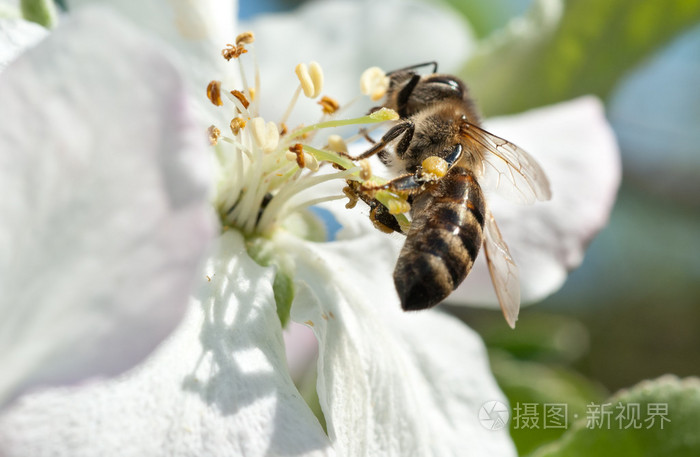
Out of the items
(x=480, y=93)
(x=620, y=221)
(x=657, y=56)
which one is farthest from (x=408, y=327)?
(x=620, y=221)

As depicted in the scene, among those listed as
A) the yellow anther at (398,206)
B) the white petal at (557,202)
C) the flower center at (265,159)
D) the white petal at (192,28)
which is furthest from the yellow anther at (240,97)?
the white petal at (557,202)

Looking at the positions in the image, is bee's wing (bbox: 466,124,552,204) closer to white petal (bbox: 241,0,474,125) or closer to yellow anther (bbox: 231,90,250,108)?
yellow anther (bbox: 231,90,250,108)

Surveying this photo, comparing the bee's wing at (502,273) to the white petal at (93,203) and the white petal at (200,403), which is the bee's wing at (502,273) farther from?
the white petal at (93,203)

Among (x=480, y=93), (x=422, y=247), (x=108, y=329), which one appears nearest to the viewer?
(x=108, y=329)

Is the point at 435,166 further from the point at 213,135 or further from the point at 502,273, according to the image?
the point at 213,135

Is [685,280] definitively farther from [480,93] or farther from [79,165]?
[79,165]

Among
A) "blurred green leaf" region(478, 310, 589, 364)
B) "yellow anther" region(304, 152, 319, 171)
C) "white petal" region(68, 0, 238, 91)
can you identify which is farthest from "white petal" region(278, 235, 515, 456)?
"blurred green leaf" region(478, 310, 589, 364)
